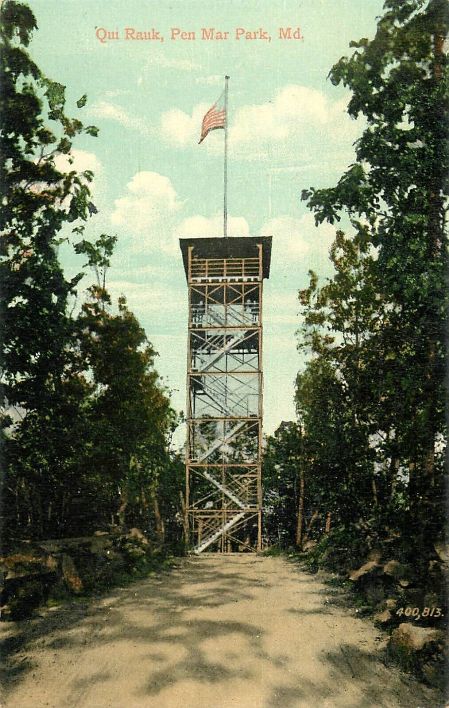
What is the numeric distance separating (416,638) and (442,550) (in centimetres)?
196

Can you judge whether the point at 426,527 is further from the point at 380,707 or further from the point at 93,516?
the point at 93,516

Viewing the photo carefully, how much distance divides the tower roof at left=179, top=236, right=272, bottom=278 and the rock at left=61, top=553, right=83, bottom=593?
628 inches

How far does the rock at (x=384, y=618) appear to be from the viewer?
881 cm

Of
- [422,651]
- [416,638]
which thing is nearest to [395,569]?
[416,638]

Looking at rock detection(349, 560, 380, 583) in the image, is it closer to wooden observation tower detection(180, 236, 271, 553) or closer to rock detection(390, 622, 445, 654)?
rock detection(390, 622, 445, 654)

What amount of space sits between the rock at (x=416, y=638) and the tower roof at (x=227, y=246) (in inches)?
749

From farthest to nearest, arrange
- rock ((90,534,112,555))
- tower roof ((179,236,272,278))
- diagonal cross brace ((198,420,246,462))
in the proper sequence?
tower roof ((179,236,272,278)) < diagonal cross brace ((198,420,246,462)) < rock ((90,534,112,555))

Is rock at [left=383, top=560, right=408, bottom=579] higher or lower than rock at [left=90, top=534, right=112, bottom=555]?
higher

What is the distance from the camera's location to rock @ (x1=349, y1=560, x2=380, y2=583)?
11039 millimetres

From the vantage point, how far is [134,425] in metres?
19.6

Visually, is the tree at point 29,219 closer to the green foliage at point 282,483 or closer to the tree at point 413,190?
the tree at point 413,190

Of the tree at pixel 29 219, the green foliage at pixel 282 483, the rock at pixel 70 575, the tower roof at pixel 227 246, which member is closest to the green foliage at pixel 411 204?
the tree at pixel 29 219

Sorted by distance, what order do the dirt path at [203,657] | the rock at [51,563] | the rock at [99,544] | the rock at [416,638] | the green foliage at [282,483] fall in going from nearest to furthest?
the dirt path at [203,657] < the rock at [416,638] < the rock at [51,563] < the rock at [99,544] < the green foliage at [282,483]

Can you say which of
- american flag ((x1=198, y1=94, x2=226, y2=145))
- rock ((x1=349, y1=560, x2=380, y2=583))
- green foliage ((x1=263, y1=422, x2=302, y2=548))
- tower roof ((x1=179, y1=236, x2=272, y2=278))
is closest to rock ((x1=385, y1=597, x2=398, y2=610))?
rock ((x1=349, y1=560, x2=380, y2=583))
